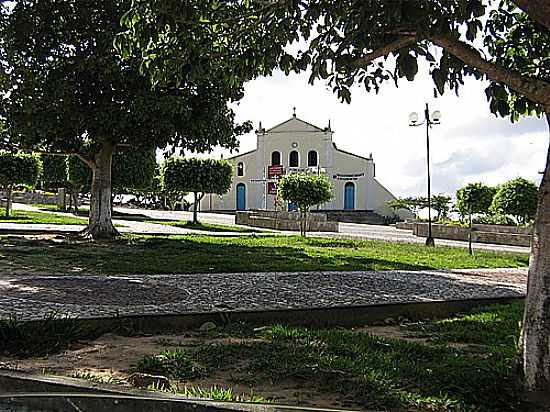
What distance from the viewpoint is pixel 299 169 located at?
5641 centimetres

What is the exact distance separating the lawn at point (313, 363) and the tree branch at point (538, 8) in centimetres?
248

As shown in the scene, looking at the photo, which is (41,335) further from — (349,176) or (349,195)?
(349,176)

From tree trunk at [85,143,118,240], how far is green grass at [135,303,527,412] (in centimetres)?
1226

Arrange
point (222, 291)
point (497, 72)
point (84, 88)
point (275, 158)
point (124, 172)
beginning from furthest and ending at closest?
point (275, 158), point (124, 172), point (84, 88), point (222, 291), point (497, 72)

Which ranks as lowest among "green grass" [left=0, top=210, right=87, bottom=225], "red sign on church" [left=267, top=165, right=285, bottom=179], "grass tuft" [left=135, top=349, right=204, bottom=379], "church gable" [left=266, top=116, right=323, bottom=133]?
"grass tuft" [left=135, top=349, right=204, bottom=379]

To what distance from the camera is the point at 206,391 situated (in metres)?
4.02

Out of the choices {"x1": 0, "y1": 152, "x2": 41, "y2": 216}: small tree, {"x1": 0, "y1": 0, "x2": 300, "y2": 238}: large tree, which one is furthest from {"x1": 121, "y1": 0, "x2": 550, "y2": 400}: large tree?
{"x1": 0, "y1": 152, "x2": 41, "y2": 216}: small tree

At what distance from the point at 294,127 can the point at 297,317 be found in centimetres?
5208

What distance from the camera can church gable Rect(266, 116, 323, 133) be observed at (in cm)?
5806

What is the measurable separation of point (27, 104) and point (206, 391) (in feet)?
40.4

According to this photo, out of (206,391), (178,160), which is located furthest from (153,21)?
(178,160)

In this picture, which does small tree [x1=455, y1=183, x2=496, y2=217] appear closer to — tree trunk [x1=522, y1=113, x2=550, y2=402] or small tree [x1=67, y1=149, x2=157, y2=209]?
small tree [x1=67, y1=149, x2=157, y2=209]

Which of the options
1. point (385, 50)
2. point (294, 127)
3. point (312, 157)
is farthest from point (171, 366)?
point (294, 127)

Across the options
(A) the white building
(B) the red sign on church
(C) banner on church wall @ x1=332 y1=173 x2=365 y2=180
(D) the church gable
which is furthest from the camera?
(D) the church gable
